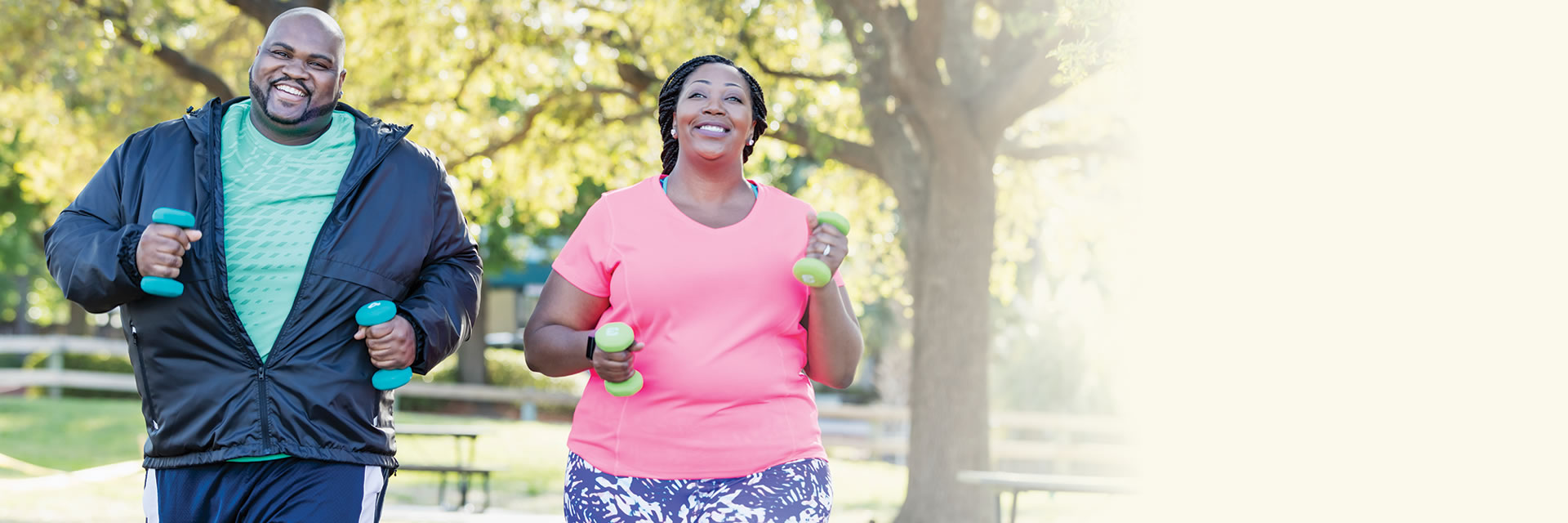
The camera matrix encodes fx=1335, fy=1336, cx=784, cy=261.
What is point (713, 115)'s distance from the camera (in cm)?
308

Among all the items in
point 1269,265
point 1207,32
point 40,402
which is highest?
point 1207,32

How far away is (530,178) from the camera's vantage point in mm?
13938

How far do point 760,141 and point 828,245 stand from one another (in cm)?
1103

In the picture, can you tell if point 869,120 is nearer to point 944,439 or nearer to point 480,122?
point 944,439

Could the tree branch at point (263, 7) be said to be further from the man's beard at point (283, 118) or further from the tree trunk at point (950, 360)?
the man's beard at point (283, 118)

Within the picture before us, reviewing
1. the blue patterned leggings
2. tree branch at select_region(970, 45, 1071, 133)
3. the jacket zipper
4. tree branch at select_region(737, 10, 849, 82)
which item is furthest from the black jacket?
tree branch at select_region(737, 10, 849, 82)

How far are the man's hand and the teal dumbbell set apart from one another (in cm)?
1

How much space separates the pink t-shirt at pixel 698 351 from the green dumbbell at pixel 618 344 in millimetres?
98

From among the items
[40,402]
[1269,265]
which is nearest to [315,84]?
[1269,265]

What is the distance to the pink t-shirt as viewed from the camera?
2887 mm

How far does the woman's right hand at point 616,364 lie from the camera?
2.76m

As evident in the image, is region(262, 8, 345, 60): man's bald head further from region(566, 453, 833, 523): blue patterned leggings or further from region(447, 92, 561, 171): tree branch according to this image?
region(447, 92, 561, 171): tree branch

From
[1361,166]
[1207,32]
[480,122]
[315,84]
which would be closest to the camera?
[315,84]

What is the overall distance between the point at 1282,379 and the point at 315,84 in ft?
36.5
